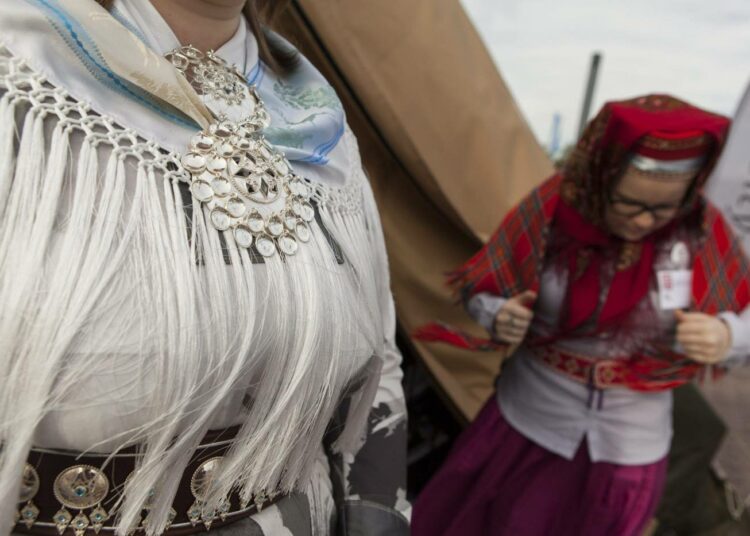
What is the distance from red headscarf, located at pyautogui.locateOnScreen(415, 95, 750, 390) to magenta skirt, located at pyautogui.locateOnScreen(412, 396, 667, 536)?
25 cm

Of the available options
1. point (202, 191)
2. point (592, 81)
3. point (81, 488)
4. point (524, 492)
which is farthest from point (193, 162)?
point (592, 81)

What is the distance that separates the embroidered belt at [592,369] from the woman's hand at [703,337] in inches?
4.7

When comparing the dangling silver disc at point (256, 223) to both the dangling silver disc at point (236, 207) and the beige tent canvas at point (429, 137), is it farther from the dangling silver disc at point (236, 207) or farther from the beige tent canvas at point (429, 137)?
the beige tent canvas at point (429, 137)

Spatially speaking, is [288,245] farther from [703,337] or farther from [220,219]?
[703,337]

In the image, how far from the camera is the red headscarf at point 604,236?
988 mm

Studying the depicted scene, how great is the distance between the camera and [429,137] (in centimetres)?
123

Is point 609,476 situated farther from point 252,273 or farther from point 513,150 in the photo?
point 252,273

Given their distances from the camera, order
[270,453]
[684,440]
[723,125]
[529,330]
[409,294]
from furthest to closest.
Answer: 1. [684,440]
2. [409,294]
3. [529,330]
4. [723,125]
5. [270,453]

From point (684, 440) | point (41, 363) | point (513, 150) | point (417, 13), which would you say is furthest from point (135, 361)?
point (684, 440)

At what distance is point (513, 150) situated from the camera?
5.00ft

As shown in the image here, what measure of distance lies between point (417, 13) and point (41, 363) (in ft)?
3.45

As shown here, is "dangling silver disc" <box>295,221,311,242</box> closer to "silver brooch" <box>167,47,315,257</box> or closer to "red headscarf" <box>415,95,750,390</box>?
"silver brooch" <box>167,47,315,257</box>

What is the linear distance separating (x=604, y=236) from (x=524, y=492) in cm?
56

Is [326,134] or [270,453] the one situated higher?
[326,134]
